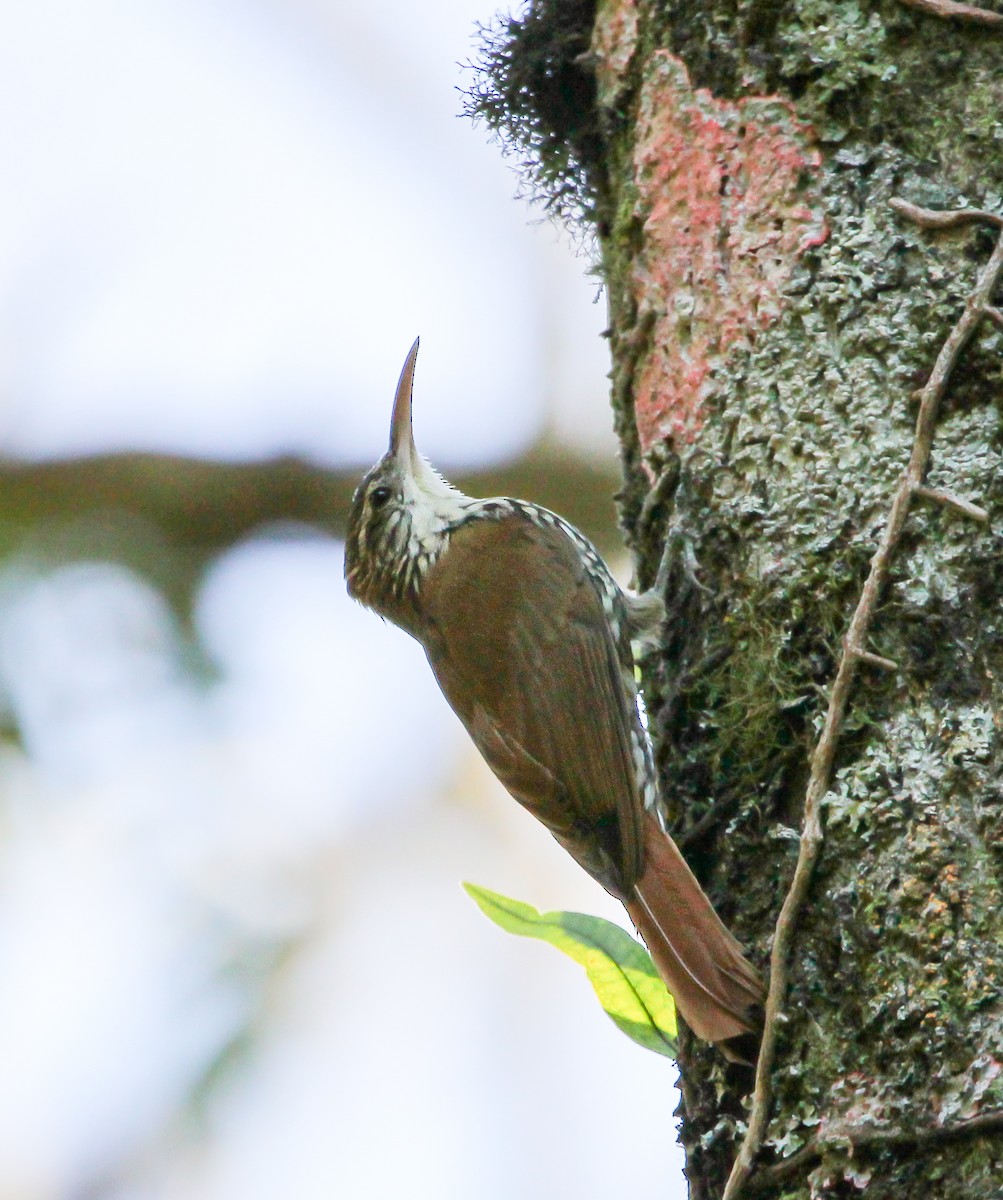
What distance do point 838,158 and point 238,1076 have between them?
4603mm

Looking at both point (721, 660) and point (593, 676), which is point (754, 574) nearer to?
point (721, 660)

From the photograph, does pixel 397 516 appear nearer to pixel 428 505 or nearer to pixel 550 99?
pixel 428 505

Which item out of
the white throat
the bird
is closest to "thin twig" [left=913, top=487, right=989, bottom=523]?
the bird

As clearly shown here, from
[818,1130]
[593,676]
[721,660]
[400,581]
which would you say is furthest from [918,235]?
[400,581]

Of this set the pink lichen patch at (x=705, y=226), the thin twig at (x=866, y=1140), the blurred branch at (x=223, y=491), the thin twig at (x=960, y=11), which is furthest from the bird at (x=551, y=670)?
the thin twig at (x=960, y=11)

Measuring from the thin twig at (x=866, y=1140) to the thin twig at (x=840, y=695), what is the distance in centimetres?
4

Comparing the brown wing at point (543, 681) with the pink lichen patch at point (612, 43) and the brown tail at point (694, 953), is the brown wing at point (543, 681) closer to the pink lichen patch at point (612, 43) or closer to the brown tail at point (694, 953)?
the brown tail at point (694, 953)

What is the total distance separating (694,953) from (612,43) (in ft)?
6.54

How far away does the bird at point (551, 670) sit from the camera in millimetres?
2482

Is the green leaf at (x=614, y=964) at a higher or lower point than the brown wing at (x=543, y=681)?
lower

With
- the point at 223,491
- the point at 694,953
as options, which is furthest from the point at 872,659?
the point at 223,491

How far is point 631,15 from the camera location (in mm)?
3135

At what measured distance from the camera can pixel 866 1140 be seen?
2021 millimetres

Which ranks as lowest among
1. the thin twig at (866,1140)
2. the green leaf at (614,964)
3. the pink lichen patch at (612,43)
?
the green leaf at (614,964)
